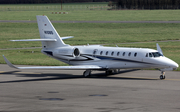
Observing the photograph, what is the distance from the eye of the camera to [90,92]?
2638 cm

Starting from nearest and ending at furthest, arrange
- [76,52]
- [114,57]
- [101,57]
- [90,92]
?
[90,92] < [114,57] < [101,57] < [76,52]

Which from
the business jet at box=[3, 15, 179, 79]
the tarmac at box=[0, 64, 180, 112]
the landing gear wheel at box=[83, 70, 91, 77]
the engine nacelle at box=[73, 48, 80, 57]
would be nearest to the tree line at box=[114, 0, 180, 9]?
the tarmac at box=[0, 64, 180, 112]

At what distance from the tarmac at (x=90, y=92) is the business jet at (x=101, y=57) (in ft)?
3.37

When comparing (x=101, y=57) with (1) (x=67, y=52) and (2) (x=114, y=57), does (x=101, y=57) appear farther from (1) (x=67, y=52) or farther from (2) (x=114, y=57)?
(1) (x=67, y=52)

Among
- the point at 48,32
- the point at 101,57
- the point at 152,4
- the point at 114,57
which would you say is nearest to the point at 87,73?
the point at 101,57

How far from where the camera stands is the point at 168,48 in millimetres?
58219

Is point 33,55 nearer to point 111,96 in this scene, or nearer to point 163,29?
point 111,96

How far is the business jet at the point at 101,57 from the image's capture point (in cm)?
3247

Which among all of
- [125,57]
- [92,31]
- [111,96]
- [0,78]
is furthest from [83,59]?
[92,31]

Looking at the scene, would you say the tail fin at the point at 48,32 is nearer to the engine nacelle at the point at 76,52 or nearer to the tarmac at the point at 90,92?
the engine nacelle at the point at 76,52

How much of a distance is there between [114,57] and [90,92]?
8.62 meters

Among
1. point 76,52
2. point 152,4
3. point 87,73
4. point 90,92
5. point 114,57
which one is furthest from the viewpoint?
point 152,4

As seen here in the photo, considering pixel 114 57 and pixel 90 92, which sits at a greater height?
pixel 114 57

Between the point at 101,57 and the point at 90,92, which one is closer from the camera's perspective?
the point at 90,92
